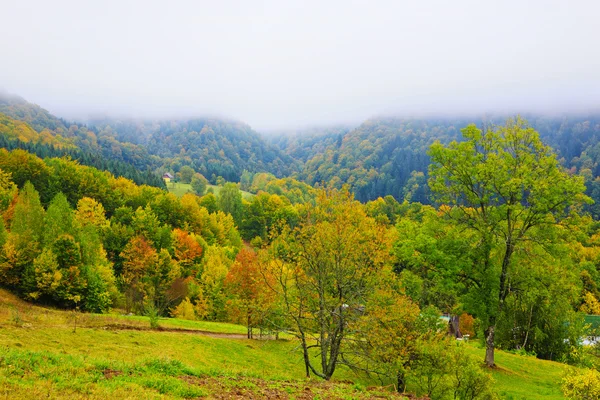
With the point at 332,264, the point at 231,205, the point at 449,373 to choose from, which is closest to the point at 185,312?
the point at 332,264

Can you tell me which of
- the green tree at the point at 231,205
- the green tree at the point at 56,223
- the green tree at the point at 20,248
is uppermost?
the green tree at the point at 56,223

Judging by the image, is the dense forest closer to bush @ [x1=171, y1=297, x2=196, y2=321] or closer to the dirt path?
bush @ [x1=171, y1=297, x2=196, y2=321]

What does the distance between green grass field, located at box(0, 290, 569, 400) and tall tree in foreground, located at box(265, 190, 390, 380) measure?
211 centimetres

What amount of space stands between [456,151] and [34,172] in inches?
3838

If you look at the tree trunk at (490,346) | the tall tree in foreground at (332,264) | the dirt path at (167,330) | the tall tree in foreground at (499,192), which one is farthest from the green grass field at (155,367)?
the tall tree in foreground at (499,192)

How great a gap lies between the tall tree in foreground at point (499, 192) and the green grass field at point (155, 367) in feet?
22.1

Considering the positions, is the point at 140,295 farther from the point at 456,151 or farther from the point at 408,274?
the point at 456,151

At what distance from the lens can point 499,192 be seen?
26.0 meters

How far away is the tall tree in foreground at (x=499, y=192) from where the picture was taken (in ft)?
80.3

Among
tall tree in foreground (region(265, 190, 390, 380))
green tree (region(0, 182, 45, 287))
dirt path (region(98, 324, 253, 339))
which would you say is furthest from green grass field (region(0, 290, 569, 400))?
green tree (region(0, 182, 45, 287))

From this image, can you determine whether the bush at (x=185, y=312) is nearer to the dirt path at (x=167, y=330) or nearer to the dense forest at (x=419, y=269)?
the dense forest at (x=419, y=269)

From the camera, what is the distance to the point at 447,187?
28125 millimetres

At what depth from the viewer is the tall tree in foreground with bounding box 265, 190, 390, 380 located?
750 inches

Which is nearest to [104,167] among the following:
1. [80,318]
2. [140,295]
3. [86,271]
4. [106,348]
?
[140,295]
